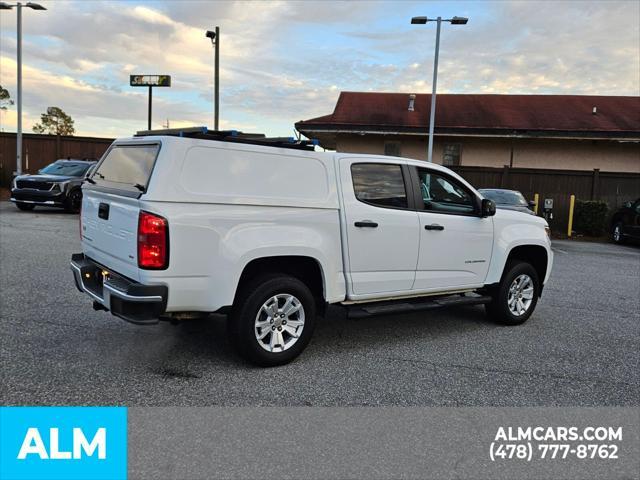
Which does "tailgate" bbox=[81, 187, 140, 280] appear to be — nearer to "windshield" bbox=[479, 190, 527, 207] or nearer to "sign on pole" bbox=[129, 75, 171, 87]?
"windshield" bbox=[479, 190, 527, 207]

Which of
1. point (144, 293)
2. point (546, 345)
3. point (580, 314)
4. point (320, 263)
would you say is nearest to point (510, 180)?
point (580, 314)

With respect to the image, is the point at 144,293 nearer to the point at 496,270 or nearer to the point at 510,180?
the point at 496,270

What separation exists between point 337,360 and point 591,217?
15782mm

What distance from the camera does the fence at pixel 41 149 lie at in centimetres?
2359

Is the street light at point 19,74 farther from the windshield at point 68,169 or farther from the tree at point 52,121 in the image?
the tree at point 52,121

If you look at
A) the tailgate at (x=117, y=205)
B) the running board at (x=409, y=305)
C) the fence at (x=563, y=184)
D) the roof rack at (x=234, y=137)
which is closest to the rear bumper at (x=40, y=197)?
the tailgate at (x=117, y=205)

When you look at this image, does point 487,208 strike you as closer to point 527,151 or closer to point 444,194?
point 444,194

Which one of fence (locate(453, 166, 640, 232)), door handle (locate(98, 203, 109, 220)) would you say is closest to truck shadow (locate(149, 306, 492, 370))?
door handle (locate(98, 203, 109, 220))

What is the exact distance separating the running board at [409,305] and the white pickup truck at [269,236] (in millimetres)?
17

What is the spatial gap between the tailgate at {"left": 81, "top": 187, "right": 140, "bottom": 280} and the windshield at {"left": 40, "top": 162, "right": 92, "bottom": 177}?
1338 centimetres

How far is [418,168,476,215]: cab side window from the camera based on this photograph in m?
5.63

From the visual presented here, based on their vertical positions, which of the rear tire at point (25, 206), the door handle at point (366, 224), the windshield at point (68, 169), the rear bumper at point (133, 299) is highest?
the windshield at point (68, 169)

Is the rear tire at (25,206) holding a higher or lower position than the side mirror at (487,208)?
lower

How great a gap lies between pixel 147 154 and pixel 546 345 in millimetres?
4240
